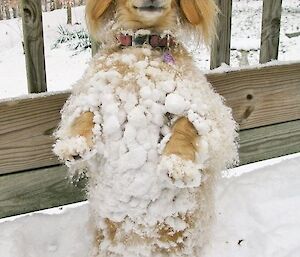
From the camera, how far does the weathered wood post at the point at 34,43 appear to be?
8.32 feet

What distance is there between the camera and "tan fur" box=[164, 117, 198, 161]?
1.89m

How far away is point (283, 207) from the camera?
2.84m

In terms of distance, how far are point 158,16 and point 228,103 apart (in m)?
1.08

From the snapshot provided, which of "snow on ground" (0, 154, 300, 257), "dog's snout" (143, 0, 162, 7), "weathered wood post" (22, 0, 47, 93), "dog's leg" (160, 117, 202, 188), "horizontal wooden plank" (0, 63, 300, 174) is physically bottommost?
"snow on ground" (0, 154, 300, 257)

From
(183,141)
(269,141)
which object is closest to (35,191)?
(183,141)

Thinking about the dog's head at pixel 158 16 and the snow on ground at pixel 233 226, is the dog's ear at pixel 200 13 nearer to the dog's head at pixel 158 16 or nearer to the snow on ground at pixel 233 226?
the dog's head at pixel 158 16

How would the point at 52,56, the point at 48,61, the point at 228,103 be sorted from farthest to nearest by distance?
the point at 52,56 < the point at 48,61 < the point at 228,103

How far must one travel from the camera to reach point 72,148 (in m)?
1.89

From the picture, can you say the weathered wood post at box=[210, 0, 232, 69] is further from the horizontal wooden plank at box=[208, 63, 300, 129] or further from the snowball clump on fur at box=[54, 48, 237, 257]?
the snowball clump on fur at box=[54, 48, 237, 257]

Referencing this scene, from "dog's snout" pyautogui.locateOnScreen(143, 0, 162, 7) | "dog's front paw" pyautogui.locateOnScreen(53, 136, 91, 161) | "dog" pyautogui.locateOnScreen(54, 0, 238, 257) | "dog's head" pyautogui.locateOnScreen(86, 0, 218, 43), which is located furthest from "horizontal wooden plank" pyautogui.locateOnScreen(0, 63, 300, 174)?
"dog's snout" pyautogui.locateOnScreen(143, 0, 162, 7)

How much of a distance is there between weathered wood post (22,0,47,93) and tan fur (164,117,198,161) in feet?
3.21

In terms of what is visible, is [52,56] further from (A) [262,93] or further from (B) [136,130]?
(B) [136,130]

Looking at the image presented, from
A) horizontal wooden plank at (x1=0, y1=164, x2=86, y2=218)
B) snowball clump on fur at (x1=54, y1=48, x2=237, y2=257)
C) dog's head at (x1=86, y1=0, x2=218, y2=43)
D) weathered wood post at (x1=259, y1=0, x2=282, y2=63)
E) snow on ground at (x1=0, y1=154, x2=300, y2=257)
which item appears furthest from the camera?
weathered wood post at (x1=259, y1=0, x2=282, y2=63)

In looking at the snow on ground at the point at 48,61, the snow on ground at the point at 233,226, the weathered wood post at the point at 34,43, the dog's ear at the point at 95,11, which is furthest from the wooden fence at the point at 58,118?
the snow on ground at the point at 48,61
